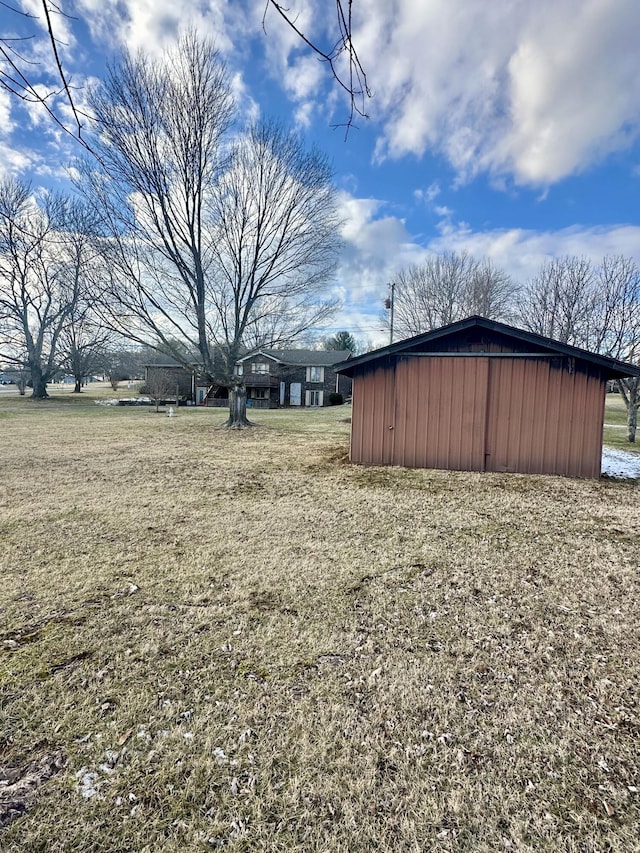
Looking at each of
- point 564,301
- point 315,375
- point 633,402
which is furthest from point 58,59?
point 315,375

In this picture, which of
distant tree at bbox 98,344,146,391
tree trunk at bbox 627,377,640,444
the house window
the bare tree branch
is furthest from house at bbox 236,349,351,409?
the bare tree branch

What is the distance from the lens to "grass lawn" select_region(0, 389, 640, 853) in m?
1.46

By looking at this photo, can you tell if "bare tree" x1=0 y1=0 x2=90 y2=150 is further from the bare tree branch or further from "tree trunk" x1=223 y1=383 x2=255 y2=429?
"tree trunk" x1=223 y1=383 x2=255 y2=429

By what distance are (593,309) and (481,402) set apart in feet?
35.3

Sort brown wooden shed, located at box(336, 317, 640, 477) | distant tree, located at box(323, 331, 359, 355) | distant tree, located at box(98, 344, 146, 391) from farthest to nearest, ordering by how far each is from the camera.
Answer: distant tree, located at box(323, 331, 359, 355) → distant tree, located at box(98, 344, 146, 391) → brown wooden shed, located at box(336, 317, 640, 477)

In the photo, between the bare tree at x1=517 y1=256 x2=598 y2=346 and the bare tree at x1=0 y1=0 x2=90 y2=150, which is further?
the bare tree at x1=517 y1=256 x2=598 y2=346

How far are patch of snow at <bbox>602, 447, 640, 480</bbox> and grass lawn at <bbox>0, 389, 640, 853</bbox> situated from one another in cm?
431

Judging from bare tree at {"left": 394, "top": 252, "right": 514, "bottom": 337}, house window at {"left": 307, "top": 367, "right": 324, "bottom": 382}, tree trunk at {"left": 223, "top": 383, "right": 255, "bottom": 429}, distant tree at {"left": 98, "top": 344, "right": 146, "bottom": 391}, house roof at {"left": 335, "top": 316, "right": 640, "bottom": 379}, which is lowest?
tree trunk at {"left": 223, "top": 383, "right": 255, "bottom": 429}

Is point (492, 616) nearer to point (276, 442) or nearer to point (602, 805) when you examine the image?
point (602, 805)

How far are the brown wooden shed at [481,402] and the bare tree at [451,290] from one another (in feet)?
55.0

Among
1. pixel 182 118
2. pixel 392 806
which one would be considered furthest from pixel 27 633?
pixel 182 118

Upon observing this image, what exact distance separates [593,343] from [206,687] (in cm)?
1754

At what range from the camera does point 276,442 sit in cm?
1270

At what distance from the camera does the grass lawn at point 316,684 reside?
4.81ft
